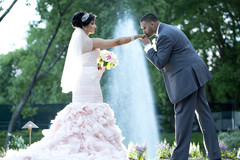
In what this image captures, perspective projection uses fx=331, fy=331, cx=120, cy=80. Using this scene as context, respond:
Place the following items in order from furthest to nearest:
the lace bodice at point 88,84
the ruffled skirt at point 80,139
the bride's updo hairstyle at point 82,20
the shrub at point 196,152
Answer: the shrub at point 196,152
the bride's updo hairstyle at point 82,20
the lace bodice at point 88,84
the ruffled skirt at point 80,139

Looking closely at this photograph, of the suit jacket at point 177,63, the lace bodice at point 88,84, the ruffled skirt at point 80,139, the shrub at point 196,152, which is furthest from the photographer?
the shrub at point 196,152

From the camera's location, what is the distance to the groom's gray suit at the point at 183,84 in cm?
415

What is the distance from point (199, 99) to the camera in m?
4.33

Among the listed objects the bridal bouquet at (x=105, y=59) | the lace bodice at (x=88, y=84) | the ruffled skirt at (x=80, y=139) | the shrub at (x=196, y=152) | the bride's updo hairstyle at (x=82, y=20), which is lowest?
the shrub at (x=196, y=152)

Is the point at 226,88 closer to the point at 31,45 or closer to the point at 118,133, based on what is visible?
the point at 31,45

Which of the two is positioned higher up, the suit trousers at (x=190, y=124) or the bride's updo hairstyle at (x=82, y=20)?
the bride's updo hairstyle at (x=82, y=20)

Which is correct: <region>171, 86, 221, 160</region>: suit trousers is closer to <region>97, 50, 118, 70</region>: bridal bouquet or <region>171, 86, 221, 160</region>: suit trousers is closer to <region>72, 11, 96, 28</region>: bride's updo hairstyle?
<region>97, 50, 118, 70</region>: bridal bouquet

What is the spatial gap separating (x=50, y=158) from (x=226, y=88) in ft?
45.2

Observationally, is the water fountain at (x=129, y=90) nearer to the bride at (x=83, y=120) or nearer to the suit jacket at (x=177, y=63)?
the bride at (x=83, y=120)

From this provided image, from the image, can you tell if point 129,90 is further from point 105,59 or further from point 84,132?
point 84,132

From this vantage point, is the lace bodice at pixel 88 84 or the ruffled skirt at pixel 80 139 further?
the lace bodice at pixel 88 84

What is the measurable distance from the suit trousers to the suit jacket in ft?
0.37

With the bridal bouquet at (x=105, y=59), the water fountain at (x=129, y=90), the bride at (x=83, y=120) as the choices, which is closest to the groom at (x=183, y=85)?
the bride at (x=83, y=120)

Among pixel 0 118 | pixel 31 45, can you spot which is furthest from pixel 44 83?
pixel 0 118
